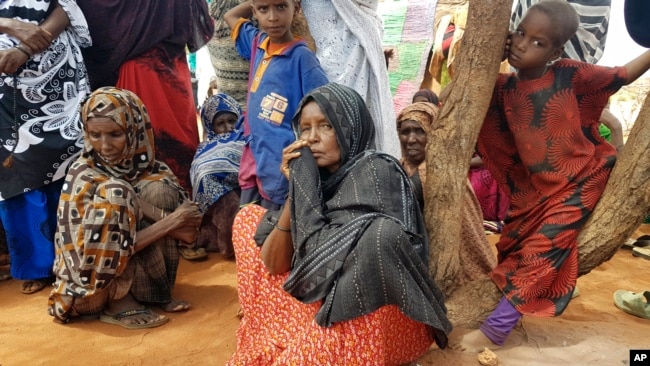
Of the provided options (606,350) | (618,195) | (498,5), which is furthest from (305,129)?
(606,350)

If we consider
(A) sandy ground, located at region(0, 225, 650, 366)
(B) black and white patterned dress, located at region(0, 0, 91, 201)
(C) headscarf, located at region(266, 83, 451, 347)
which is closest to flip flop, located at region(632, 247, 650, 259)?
(A) sandy ground, located at region(0, 225, 650, 366)

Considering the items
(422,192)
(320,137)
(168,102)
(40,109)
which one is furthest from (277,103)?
(40,109)

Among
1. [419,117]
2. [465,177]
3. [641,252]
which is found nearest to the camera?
[465,177]

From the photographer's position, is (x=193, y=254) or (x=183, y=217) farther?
(x=193, y=254)

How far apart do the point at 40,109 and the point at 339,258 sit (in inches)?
104

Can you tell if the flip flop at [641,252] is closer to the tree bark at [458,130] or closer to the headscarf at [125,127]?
the tree bark at [458,130]

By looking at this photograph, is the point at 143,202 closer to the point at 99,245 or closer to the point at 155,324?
the point at 99,245

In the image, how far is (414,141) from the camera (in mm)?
3408

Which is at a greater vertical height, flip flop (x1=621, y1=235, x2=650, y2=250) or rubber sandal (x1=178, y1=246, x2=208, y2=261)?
rubber sandal (x1=178, y1=246, x2=208, y2=261)

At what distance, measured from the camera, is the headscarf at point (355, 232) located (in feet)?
6.93

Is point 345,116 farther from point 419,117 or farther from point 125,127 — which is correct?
point 125,127

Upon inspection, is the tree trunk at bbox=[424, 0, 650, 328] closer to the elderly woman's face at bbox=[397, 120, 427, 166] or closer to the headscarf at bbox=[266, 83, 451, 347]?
the headscarf at bbox=[266, 83, 451, 347]

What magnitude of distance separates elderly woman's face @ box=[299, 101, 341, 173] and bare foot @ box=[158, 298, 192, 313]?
1.62 meters

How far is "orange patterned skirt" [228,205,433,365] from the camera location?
215 centimetres
